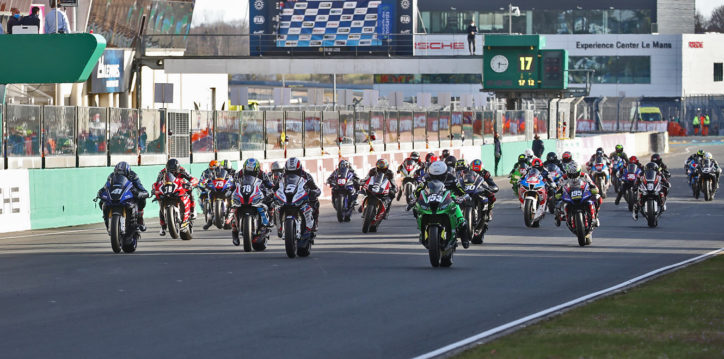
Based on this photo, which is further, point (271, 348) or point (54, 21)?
point (54, 21)

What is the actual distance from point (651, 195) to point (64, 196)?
38.4 ft

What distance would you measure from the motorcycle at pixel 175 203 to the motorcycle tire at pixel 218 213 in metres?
1.67

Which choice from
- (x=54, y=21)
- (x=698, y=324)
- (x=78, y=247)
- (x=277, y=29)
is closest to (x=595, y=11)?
(x=277, y=29)

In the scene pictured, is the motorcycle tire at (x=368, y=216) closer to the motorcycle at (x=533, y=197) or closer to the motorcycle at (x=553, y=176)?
the motorcycle at (x=533, y=197)

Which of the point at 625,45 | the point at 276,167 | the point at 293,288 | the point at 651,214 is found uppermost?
the point at 625,45

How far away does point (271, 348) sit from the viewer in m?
9.95

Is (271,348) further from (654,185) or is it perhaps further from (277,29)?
(277,29)

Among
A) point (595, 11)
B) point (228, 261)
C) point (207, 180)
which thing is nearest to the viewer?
point (228, 261)

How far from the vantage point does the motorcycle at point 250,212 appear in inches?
729

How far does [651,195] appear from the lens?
957 inches

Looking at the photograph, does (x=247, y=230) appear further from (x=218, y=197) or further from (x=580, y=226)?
(x=580, y=226)

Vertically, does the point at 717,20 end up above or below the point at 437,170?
above

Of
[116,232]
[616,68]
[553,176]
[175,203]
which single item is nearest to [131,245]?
[116,232]

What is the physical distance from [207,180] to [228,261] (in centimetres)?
622
